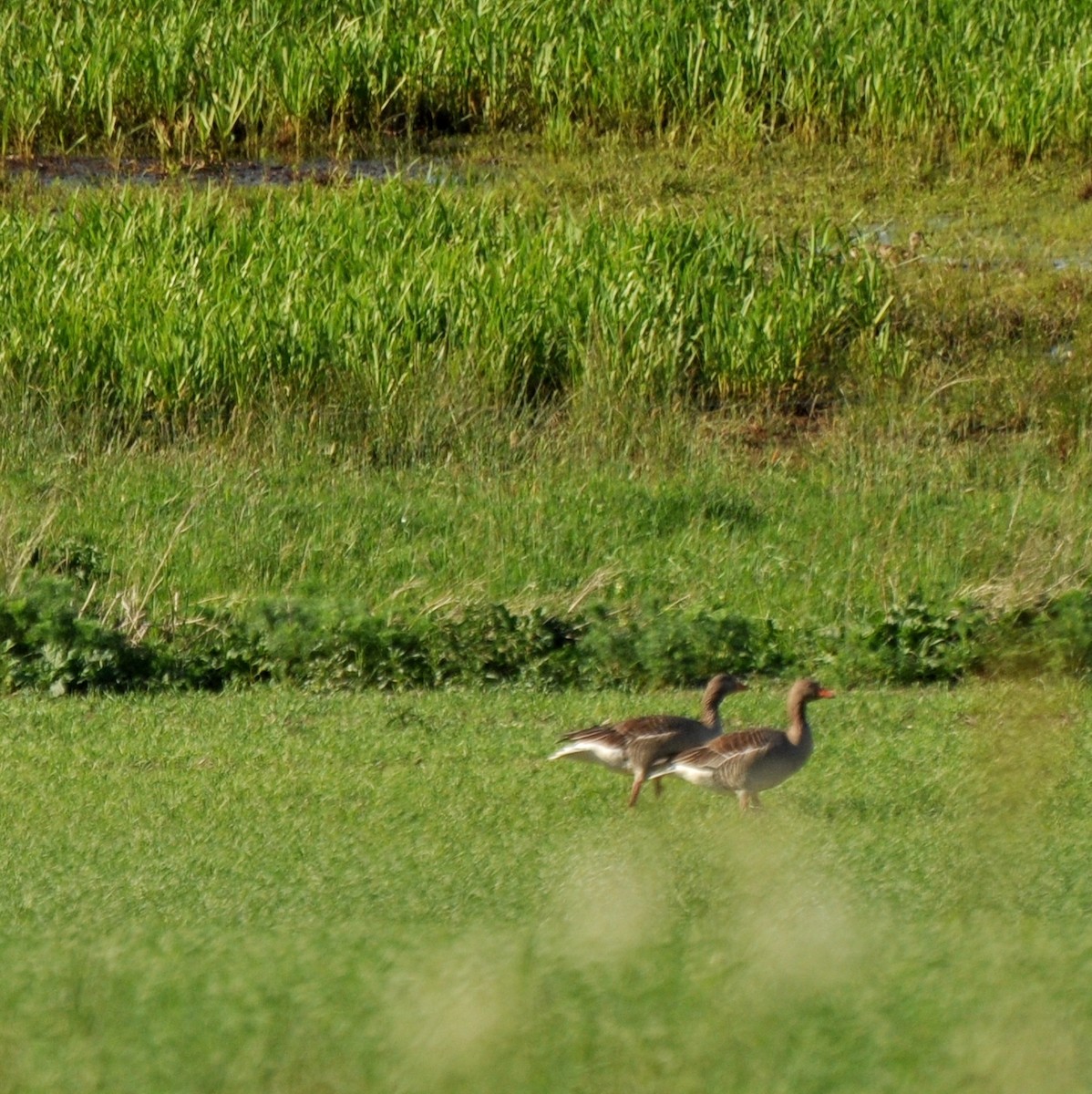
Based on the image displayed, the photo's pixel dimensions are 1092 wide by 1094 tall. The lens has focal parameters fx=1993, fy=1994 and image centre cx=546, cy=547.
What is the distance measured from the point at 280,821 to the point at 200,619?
3.05 meters

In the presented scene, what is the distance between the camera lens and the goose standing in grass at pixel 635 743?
5.13m

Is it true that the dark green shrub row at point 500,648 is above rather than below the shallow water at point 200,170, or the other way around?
above

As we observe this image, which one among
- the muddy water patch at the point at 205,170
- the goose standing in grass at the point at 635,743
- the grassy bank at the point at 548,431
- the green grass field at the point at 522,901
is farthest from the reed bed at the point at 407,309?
the goose standing in grass at the point at 635,743

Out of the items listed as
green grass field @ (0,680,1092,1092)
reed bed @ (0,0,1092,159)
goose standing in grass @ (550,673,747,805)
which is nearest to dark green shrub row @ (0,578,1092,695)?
green grass field @ (0,680,1092,1092)

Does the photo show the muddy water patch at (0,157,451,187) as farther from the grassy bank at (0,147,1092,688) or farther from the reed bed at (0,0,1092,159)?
the grassy bank at (0,147,1092,688)

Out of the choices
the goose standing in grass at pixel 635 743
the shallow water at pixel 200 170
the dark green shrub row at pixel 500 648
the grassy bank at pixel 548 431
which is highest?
the goose standing in grass at pixel 635 743

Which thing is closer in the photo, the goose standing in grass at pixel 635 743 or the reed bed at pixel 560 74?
the goose standing in grass at pixel 635 743

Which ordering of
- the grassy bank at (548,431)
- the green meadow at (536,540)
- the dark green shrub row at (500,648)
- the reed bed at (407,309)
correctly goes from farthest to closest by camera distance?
the reed bed at (407,309)
the grassy bank at (548,431)
the dark green shrub row at (500,648)
the green meadow at (536,540)

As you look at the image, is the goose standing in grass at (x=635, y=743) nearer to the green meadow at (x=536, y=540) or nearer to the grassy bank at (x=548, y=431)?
the green meadow at (x=536, y=540)

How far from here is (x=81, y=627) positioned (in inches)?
304

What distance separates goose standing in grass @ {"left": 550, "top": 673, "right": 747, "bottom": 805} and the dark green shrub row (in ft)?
7.65

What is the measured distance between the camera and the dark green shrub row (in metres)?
7.68

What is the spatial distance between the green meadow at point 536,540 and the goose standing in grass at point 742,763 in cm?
10

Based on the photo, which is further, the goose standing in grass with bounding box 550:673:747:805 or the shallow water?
the shallow water
